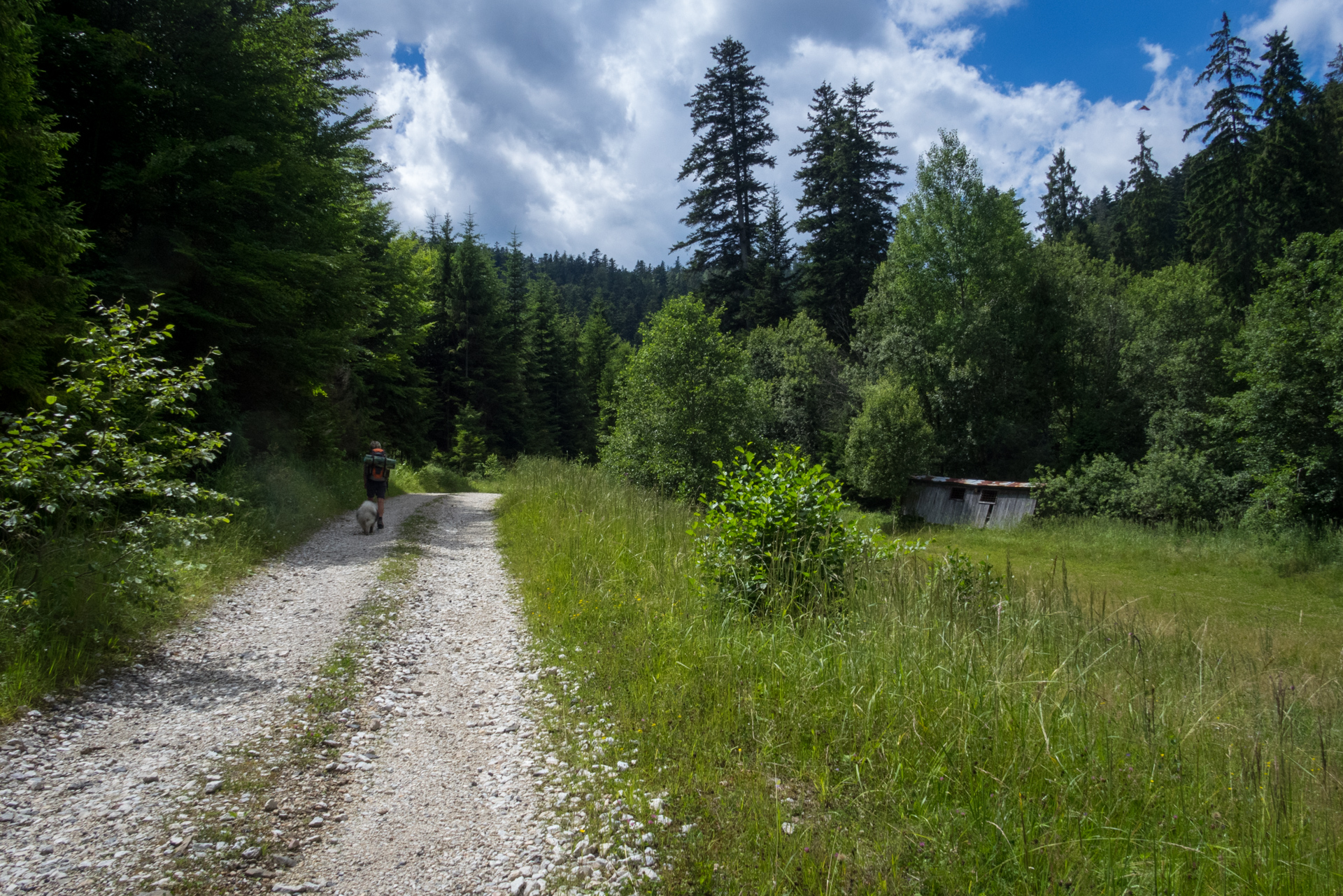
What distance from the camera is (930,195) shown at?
34500 millimetres

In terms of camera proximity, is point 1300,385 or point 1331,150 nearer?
point 1300,385

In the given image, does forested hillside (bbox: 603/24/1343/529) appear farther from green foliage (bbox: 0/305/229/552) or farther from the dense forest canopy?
green foliage (bbox: 0/305/229/552)

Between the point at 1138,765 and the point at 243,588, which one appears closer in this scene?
the point at 1138,765

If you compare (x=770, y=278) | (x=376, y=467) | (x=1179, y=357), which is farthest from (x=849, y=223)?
(x=376, y=467)

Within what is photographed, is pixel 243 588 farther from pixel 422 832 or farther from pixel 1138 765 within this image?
pixel 1138 765

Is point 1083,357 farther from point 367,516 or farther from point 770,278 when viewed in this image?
point 367,516

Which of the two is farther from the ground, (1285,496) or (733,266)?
(733,266)

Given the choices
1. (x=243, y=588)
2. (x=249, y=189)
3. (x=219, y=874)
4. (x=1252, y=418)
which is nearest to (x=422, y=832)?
(x=219, y=874)

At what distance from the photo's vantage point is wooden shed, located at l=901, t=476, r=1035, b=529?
1086 inches

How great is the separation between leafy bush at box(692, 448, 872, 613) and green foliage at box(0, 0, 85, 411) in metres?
7.64

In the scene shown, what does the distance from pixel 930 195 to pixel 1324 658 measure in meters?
31.7

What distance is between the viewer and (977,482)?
29.2m

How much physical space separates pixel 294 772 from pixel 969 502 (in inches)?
1222

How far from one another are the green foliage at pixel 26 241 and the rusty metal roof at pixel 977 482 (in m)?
30.9
